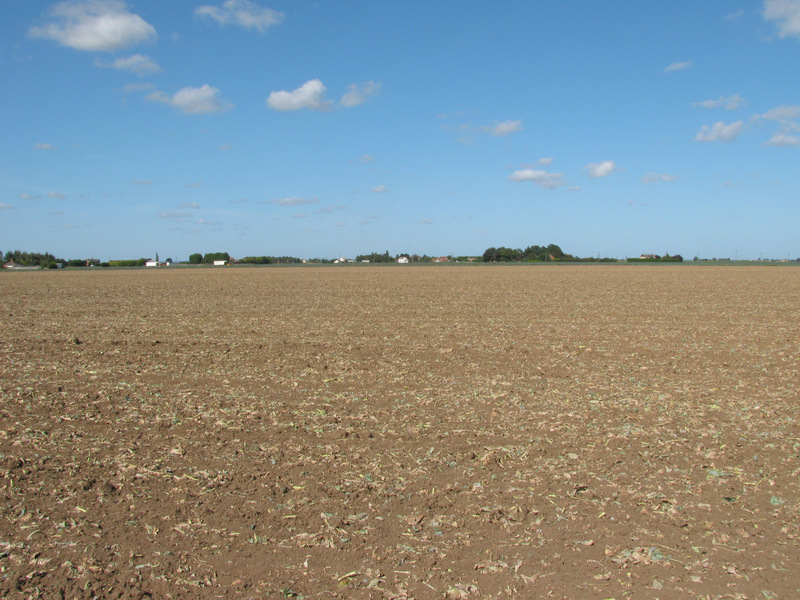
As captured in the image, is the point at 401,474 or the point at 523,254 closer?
the point at 401,474

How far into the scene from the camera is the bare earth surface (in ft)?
14.2

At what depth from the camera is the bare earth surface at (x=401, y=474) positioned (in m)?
4.32

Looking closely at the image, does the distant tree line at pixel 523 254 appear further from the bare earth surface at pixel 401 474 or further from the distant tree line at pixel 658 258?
the bare earth surface at pixel 401 474

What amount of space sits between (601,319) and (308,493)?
50.4 ft

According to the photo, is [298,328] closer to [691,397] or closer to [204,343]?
[204,343]

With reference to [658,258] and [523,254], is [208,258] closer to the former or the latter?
[523,254]

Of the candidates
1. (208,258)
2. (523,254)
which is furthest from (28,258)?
(523,254)

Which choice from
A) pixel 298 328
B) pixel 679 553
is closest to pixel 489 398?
pixel 679 553

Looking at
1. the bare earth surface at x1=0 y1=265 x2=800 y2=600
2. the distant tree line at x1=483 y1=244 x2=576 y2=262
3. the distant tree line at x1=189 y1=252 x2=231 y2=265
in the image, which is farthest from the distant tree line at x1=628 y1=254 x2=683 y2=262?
the bare earth surface at x1=0 y1=265 x2=800 y2=600

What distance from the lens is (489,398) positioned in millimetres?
8820

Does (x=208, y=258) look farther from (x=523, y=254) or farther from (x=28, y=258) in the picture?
(x=523, y=254)

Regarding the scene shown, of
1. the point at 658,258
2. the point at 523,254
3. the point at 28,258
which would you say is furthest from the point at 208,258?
the point at 658,258

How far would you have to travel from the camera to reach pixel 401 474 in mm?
5988

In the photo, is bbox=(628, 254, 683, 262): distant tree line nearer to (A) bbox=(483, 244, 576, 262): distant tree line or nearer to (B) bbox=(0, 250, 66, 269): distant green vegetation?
(A) bbox=(483, 244, 576, 262): distant tree line
